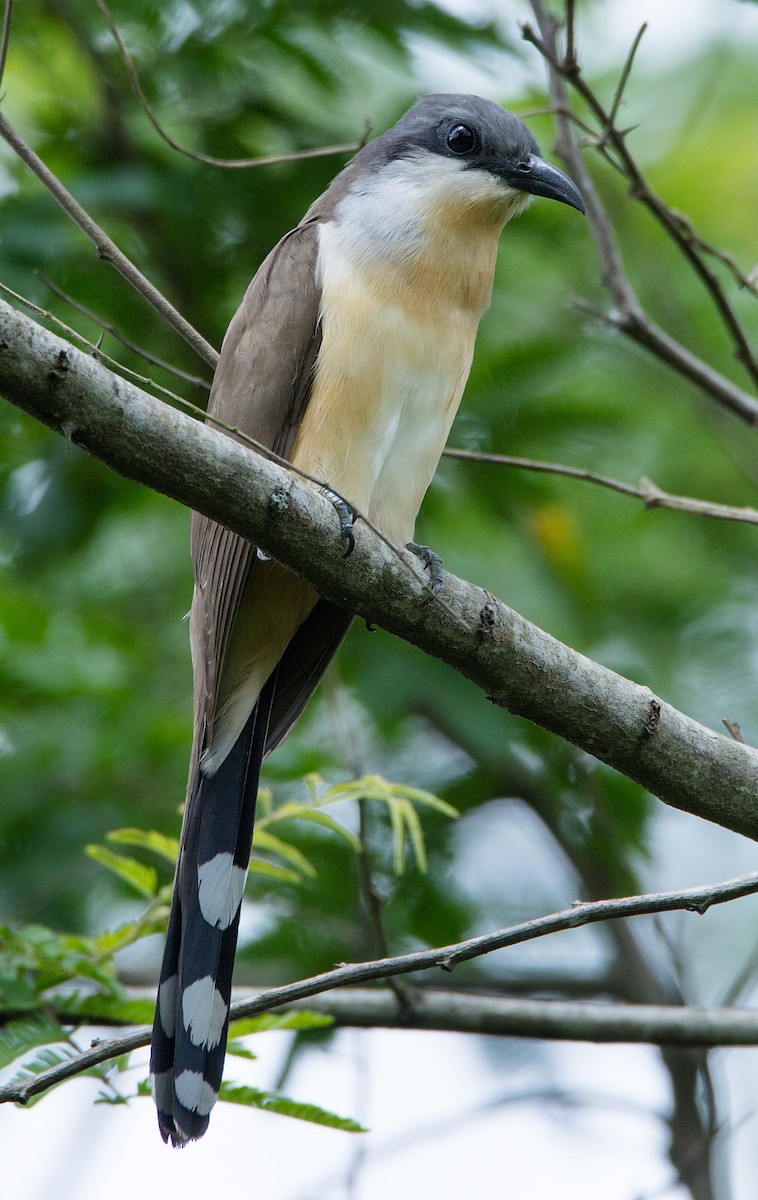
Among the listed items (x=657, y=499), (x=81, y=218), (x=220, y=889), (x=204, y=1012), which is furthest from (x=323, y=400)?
(x=204, y=1012)

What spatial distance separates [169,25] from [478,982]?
3543mm

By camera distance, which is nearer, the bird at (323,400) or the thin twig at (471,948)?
the thin twig at (471,948)

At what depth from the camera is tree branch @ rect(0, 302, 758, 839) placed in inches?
88.4

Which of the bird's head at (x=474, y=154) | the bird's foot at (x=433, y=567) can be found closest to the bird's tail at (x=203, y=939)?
the bird's foot at (x=433, y=567)

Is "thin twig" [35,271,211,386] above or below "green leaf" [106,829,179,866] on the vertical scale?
above

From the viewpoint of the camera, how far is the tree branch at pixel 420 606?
7.37 feet

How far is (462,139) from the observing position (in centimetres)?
392

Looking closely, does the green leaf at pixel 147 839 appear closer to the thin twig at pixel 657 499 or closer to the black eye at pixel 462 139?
the thin twig at pixel 657 499

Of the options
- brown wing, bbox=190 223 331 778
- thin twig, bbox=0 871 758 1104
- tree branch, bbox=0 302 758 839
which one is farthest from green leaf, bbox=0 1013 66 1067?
tree branch, bbox=0 302 758 839

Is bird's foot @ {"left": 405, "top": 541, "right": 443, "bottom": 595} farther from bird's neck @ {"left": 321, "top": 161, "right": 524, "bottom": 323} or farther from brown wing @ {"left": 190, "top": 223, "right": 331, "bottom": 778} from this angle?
bird's neck @ {"left": 321, "top": 161, "right": 524, "bottom": 323}

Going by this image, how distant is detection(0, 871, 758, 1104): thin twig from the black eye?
2460 mm

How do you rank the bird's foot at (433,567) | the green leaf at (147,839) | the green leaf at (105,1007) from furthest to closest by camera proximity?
the green leaf at (147,839), the green leaf at (105,1007), the bird's foot at (433,567)

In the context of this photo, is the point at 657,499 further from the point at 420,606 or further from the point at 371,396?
the point at 420,606

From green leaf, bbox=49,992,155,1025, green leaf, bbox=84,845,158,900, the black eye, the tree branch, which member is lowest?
green leaf, bbox=49,992,155,1025
